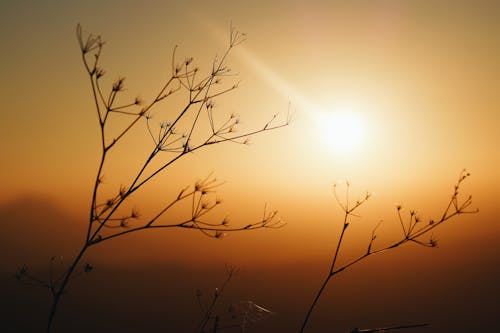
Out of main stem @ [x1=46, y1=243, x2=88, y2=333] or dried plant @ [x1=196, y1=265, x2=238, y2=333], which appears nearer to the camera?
main stem @ [x1=46, y1=243, x2=88, y2=333]

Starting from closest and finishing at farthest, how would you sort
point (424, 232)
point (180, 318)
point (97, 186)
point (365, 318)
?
Answer: point (97, 186), point (424, 232), point (365, 318), point (180, 318)

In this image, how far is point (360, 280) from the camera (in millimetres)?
88125

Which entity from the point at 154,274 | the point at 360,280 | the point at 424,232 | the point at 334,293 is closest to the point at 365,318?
the point at 334,293

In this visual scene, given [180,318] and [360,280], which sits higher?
[360,280]

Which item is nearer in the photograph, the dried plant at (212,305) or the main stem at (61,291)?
the main stem at (61,291)

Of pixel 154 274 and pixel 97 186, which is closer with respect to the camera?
pixel 97 186

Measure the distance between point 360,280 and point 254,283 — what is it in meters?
23.0

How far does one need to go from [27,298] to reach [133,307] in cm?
2988

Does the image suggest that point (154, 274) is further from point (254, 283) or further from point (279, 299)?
point (279, 299)

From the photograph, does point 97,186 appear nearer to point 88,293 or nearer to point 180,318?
point 180,318

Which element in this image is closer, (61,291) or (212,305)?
(61,291)

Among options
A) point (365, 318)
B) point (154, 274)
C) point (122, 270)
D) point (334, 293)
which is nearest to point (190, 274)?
point (154, 274)

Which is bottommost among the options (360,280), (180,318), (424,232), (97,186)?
(97,186)

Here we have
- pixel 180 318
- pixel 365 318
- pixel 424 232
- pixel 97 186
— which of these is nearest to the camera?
pixel 97 186
